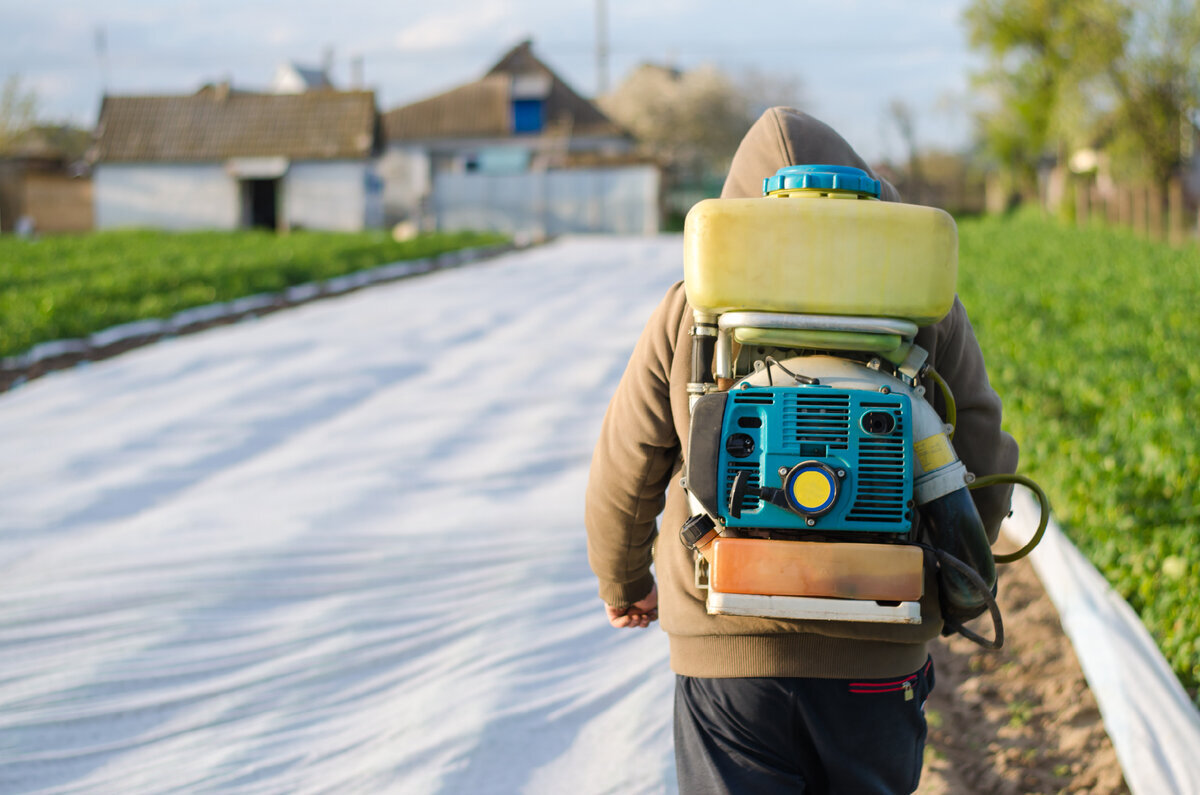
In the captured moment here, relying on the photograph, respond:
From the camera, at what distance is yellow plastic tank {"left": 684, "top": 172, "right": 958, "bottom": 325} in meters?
1.50

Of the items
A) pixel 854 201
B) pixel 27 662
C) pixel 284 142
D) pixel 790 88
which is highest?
pixel 790 88

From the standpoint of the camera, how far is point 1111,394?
587 cm

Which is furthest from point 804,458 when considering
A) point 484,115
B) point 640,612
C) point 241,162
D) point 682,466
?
point 484,115

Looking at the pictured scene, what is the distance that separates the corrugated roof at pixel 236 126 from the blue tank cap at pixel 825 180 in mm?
30093

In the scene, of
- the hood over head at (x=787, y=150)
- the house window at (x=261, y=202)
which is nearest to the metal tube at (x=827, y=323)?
the hood over head at (x=787, y=150)

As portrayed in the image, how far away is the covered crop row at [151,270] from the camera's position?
9.42 metres

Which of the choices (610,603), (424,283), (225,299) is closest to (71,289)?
(225,299)

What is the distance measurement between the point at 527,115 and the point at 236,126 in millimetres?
9866

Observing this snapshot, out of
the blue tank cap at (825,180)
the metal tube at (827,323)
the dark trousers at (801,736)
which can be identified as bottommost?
the dark trousers at (801,736)

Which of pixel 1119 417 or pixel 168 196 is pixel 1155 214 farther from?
pixel 168 196

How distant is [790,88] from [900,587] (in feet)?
174

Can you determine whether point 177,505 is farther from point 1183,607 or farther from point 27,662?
point 1183,607

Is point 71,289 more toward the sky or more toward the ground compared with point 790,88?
more toward the ground

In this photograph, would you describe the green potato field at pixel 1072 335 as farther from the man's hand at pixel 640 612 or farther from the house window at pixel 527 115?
the house window at pixel 527 115
